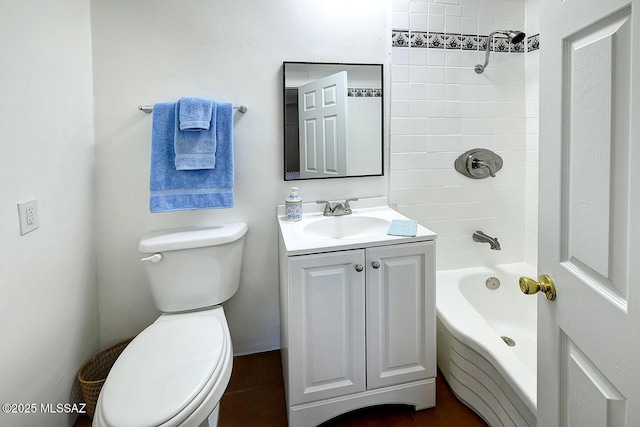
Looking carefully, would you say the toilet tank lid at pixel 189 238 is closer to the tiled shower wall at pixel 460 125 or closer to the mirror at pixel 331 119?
the mirror at pixel 331 119

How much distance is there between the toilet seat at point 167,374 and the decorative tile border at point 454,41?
69.5 inches

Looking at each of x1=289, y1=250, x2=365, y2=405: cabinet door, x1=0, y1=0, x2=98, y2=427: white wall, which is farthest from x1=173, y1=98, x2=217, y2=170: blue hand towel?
x1=289, y1=250, x2=365, y2=405: cabinet door

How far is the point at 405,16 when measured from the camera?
186cm

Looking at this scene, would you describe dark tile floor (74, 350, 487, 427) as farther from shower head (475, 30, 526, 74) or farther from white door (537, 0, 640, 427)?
shower head (475, 30, 526, 74)

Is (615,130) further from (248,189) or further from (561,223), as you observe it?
(248,189)

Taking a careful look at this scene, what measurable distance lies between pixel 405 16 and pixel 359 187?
983 mm

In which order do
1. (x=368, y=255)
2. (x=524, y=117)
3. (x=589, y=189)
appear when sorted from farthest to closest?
1. (x=524, y=117)
2. (x=368, y=255)
3. (x=589, y=189)

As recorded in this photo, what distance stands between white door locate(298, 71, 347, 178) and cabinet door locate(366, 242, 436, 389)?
682 millimetres

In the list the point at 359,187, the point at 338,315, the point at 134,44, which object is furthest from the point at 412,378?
the point at 134,44

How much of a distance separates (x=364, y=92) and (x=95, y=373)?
1.98m

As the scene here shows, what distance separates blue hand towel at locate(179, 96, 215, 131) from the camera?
1538mm

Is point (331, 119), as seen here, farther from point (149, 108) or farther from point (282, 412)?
point (282, 412)

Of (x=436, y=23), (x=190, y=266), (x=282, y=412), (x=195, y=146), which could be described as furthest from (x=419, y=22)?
(x=282, y=412)

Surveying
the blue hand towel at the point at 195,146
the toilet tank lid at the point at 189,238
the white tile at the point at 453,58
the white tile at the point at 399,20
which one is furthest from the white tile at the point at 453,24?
the toilet tank lid at the point at 189,238
